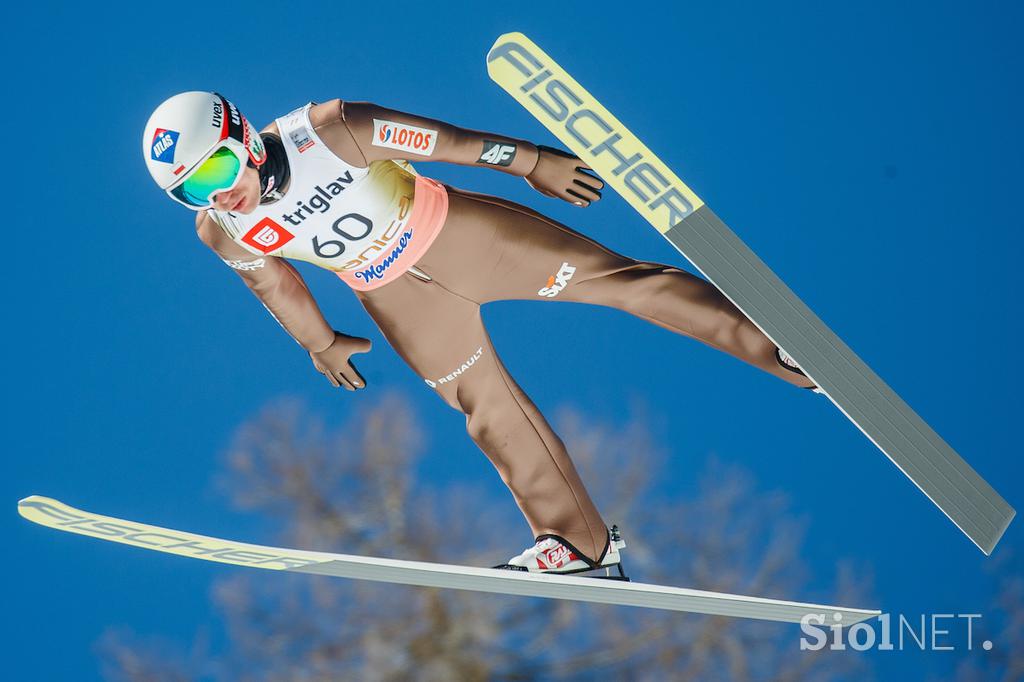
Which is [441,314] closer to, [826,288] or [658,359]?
[658,359]

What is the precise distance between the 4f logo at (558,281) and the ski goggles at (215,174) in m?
0.79

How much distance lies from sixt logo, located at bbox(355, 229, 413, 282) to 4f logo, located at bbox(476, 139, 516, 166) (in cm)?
25

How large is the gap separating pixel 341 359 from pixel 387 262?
1.13ft

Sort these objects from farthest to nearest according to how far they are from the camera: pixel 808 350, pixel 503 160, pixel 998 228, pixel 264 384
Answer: pixel 998 228 → pixel 264 384 → pixel 503 160 → pixel 808 350

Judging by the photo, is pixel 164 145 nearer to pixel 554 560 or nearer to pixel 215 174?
pixel 215 174

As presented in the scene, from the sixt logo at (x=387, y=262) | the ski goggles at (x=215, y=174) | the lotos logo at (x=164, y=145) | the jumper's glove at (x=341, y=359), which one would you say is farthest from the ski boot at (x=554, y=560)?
the lotos logo at (x=164, y=145)

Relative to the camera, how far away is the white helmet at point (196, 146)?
294cm

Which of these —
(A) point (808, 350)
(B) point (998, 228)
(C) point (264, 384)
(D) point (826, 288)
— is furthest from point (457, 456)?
(B) point (998, 228)

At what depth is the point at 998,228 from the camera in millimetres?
4438

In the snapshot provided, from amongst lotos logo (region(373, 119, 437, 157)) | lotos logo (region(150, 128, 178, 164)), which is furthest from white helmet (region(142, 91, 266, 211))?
lotos logo (region(373, 119, 437, 157))

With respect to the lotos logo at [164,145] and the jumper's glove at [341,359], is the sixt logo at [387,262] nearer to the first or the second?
the jumper's glove at [341,359]

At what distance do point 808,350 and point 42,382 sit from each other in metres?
2.38

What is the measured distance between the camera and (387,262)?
10.6 ft

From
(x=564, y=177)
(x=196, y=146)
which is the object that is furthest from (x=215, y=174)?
(x=564, y=177)
